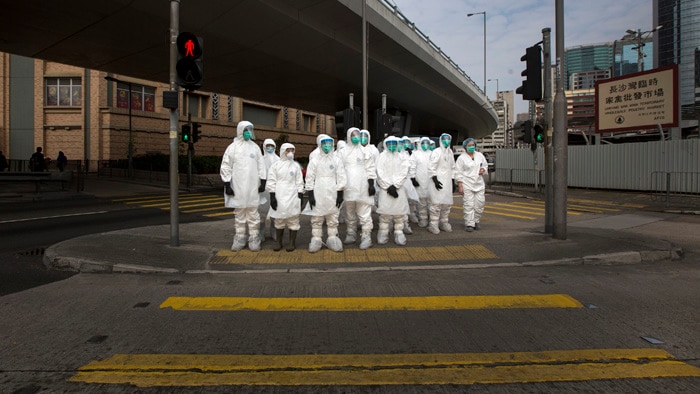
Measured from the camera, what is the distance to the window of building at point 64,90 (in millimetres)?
33562

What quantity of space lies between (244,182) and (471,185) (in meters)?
4.99

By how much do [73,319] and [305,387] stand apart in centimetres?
280

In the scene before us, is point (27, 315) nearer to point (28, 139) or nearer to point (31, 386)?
point (31, 386)

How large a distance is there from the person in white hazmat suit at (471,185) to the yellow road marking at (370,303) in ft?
14.5

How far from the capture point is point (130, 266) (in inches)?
253

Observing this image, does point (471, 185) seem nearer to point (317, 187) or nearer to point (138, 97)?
point (317, 187)

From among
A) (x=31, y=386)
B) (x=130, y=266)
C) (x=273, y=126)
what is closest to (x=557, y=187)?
(x=130, y=266)

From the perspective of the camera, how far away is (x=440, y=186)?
9234 mm

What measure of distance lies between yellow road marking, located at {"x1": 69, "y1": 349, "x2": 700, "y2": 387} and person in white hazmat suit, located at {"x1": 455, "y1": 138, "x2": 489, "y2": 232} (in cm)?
596

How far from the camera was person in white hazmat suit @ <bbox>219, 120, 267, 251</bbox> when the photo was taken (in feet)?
24.6

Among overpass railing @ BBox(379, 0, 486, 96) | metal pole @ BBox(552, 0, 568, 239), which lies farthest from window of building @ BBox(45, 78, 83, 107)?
metal pole @ BBox(552, 0, 568, 239)

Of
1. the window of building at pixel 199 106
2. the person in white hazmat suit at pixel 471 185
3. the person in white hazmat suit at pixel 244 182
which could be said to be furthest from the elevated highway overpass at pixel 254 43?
the window of building at pixel 199 106

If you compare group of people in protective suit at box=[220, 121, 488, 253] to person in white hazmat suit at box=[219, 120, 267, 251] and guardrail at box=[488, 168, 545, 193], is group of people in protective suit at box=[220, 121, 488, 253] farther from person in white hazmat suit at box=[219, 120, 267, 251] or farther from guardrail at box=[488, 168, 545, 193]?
guardrail at box=[488, 168, 545, 193]

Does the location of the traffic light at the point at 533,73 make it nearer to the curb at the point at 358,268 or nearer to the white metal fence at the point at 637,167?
the curb at the point at 358,268
